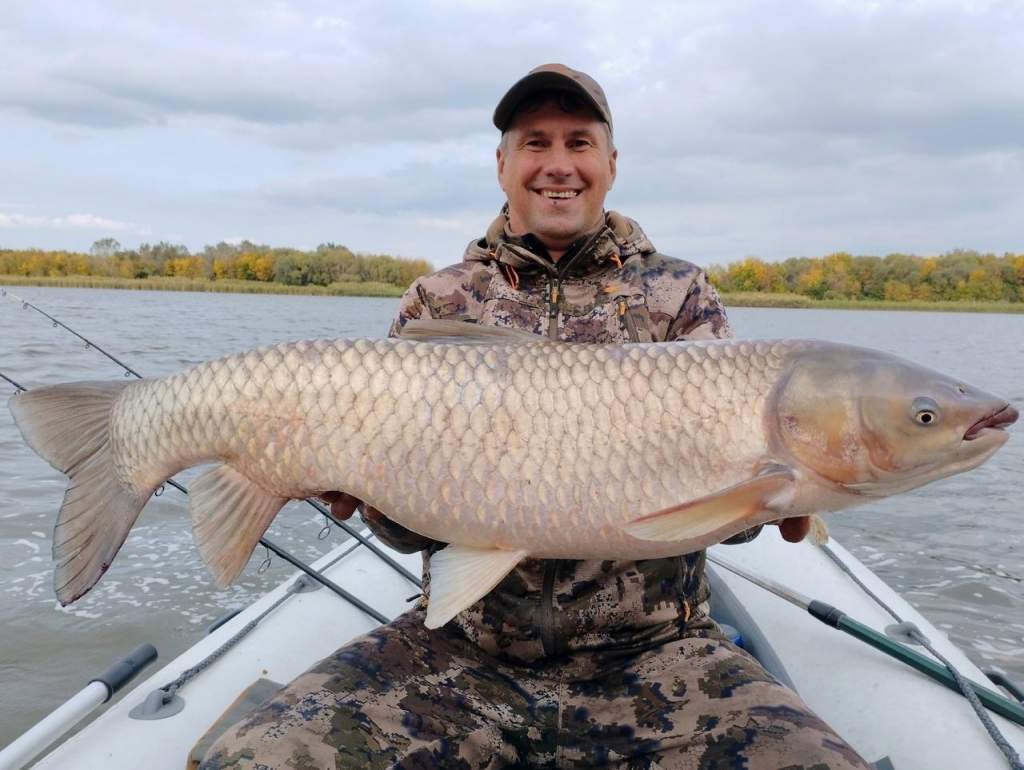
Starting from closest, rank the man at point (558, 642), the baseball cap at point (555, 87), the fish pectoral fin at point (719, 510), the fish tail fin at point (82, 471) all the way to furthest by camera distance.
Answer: the fish pectoral fin at point (719, 510)
the man at point (558, 642)
the fish tail fin at point (82, 471)
the baseball cap at point (555, 87)

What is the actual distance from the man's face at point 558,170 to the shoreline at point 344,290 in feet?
110

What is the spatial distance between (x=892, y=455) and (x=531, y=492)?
3.10ft

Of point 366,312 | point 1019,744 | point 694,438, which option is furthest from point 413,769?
point 366,312

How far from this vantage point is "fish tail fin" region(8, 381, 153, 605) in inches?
90.7

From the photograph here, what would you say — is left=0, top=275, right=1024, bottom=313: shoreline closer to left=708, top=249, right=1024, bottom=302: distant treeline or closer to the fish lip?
left=708, top=249, right=1024, bottom=302: distant treeline

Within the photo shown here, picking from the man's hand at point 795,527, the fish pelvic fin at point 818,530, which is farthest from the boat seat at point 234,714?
the fish pelvic fin at point 818,530

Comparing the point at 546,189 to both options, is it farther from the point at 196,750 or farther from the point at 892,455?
the point at 196,750

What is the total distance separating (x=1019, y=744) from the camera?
8.77 feet

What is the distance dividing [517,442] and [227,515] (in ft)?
3.03

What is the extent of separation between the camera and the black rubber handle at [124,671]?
109 inches

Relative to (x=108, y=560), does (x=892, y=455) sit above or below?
above

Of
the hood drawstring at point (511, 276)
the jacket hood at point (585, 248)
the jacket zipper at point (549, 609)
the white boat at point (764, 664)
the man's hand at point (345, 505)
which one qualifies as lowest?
the white boat at point (764, 664)

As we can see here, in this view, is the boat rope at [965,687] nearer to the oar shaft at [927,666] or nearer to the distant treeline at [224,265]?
Answer: the oar shaft at [927,666]

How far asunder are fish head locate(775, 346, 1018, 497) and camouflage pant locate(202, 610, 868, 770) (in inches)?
26.6
